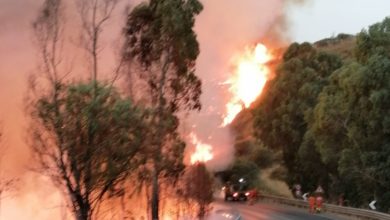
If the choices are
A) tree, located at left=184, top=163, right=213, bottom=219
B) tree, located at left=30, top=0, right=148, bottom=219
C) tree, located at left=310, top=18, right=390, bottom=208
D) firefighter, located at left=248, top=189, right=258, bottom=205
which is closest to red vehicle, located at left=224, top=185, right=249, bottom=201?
firefighter, located at left=248, top=189, right=258, bottom=205

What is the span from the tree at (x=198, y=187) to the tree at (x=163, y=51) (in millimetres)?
4112

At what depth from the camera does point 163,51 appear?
30.1m

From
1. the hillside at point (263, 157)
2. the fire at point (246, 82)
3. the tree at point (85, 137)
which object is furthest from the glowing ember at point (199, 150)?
the hillside at point (263, 157)

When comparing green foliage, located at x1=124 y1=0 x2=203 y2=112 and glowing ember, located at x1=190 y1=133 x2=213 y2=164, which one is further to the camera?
glowing ember, located at x1=190 y1=133 x2=213 y2=164

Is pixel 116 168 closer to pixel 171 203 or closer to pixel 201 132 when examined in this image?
pixel 171 203

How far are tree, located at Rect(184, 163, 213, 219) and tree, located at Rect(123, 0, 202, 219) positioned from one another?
4.11 meters

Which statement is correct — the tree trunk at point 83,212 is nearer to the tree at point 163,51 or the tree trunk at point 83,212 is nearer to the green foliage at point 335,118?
the tree at point 163,51

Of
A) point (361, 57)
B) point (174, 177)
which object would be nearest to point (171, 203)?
point (174, 177)

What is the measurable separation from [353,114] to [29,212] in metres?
24.1

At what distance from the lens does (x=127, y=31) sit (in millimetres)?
28734

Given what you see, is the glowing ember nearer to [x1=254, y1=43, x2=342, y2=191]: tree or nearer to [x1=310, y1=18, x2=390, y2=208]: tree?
[x1=310, y1=18, x2=390, y2=208]: tree

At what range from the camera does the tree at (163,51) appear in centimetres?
2920

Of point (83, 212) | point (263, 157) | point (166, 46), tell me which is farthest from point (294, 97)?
point (83, 212)

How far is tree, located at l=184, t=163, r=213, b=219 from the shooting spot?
109 ft
